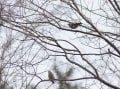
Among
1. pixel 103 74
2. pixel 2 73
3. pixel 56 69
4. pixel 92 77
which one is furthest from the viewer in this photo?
pixel 2 73

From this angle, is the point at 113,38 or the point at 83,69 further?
the point at 113,38

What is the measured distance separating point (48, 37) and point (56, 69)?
2.42 ft

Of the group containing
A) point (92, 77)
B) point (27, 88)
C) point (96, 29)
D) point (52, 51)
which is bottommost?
point (27, 88)

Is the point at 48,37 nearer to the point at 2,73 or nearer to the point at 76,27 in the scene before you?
the point at 76,27

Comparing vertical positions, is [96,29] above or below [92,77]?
above

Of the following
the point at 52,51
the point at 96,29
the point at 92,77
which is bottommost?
the point at 92,77

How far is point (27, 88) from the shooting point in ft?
21.0

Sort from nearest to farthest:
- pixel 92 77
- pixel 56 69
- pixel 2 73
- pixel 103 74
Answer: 1. pixel 92 77
2. pixel 103 74
3. pixel 56 69
4. pixel 2 73

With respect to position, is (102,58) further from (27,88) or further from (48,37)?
(27,88)

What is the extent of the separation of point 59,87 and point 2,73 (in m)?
1.30

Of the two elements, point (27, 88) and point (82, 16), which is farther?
point (27, 88)

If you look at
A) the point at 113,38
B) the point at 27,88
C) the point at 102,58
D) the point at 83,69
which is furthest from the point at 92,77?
the point at 27,88

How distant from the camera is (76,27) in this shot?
17.6 feet

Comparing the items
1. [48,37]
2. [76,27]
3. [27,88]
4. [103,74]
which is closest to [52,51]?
[48,37]
